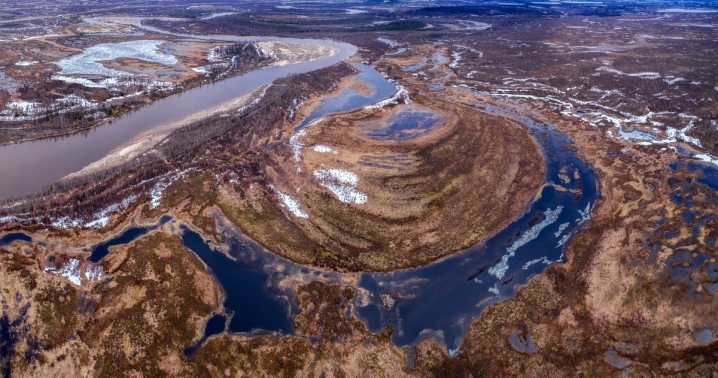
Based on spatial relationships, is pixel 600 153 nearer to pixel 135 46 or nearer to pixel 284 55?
pixel 284 55

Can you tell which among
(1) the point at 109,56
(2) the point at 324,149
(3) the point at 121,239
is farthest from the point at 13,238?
(1) the point at 109,56

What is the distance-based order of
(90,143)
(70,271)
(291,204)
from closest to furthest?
(70,271) < (291,204) < (90,143)

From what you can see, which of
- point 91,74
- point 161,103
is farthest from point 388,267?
point 91,74

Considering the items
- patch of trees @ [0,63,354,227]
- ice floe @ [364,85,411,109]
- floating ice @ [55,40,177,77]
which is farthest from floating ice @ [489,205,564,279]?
floating ice @ [55,40,177,77]

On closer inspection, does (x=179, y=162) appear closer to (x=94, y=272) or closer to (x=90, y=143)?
(x=90, y=143)

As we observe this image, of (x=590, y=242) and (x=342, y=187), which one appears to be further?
(x=342, y=187)

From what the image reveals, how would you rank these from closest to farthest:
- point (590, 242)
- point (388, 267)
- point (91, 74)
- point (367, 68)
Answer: point (388, 267), point (590, 242), point (91, 74), point (367, 68)

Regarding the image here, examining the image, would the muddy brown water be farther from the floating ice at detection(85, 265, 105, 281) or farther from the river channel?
the floating ice at detection(85, 265, 105, 281)
